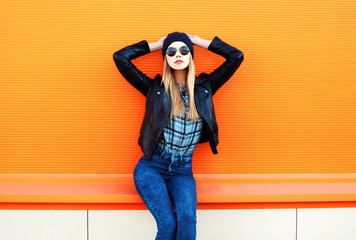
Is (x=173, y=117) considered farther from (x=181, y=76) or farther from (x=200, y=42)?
(x=200, y=42)

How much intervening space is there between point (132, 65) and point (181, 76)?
41 centimetres

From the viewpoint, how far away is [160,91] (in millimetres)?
2246

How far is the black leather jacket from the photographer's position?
2.20 metres

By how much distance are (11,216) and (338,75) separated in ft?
10.8

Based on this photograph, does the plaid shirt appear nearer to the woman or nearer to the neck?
the woman

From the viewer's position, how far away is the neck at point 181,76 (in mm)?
2312

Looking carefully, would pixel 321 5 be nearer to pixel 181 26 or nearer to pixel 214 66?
pixel 214 66

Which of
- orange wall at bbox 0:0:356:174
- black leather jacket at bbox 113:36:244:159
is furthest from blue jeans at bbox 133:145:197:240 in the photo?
orange wall at bbox 0:0:356:174

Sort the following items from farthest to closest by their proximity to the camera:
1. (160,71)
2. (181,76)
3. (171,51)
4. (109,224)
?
(160,71) < (109,224) < (181,76) < (171,51)

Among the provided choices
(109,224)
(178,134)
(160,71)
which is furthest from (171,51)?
(109,224)

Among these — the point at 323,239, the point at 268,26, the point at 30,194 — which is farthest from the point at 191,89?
the point at 323,239

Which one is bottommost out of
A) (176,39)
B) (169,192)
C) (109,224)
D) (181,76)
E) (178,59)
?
(109,224)

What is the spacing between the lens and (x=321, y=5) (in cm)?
261

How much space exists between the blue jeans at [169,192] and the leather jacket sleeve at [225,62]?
678 mm
